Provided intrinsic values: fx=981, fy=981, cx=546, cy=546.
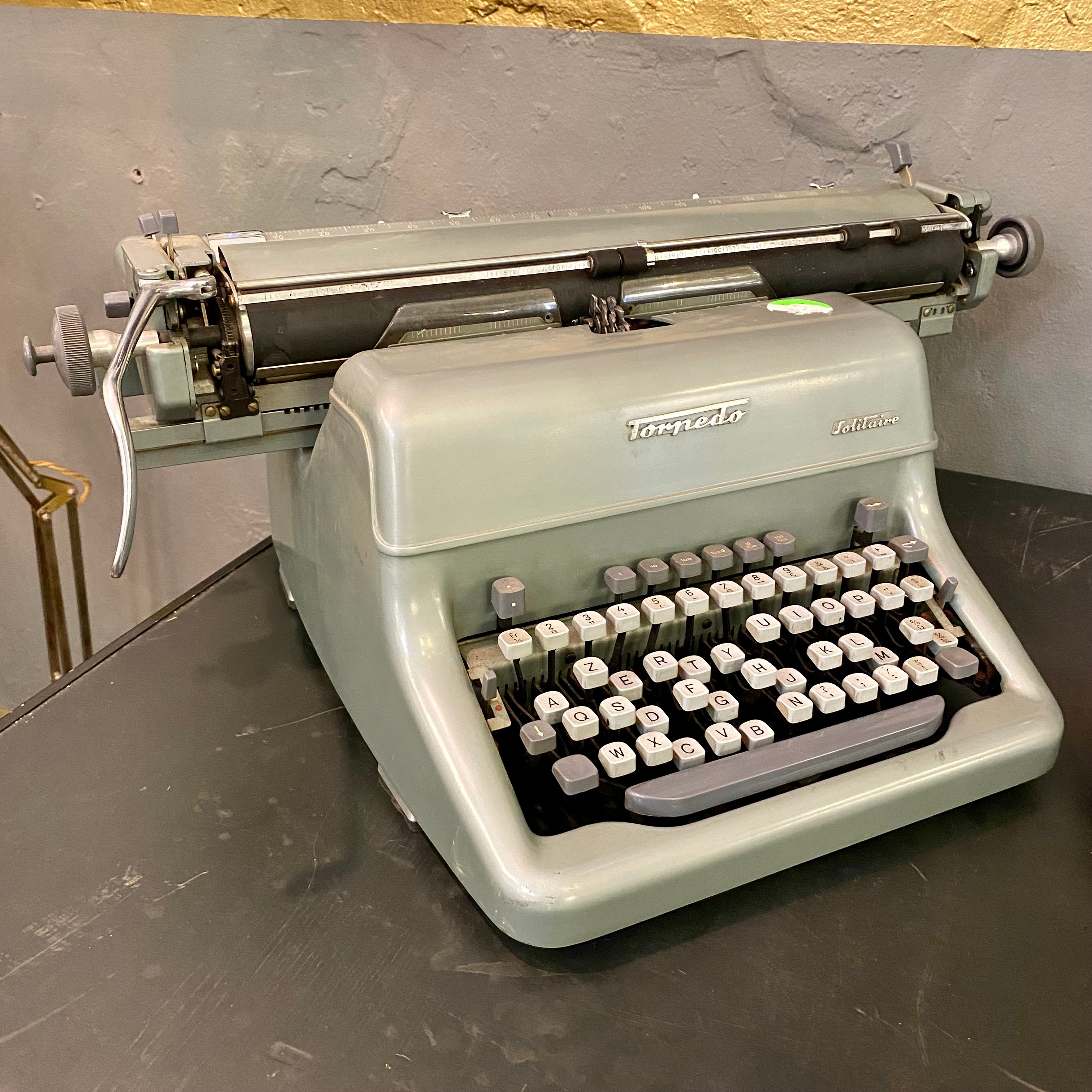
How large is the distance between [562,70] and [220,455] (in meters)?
1.01

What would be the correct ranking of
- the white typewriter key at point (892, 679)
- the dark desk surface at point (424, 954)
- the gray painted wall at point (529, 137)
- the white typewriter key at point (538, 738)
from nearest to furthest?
the dark desk surface at point (424, 954) < the white typewriter key at point (538, 738) < the white typewriter key at point (892, 679) < the gray painted wall at point (529, 137)

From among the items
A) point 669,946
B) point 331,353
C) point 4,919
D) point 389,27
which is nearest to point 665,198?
point 389,27

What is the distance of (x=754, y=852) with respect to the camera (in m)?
0.79

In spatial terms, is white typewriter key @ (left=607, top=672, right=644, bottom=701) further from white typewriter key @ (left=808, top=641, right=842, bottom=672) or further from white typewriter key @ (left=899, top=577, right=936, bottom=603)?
white typewriter key @ (left=899, top=577, right=936, bottom=603)

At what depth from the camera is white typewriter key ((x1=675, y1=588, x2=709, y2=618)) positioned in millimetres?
910

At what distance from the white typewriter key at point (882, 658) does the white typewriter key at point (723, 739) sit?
0.18 metres

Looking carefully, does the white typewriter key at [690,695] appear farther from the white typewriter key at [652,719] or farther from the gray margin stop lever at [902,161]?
the gray margin stop lever at [902,161]

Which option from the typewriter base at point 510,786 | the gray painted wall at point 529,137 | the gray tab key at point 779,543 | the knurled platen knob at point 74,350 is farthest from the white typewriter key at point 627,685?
the gray painted wall at point 529,137

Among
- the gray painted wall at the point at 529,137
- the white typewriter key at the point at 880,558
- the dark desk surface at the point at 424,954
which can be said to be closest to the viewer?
the dark desk surface at the point at 424,954

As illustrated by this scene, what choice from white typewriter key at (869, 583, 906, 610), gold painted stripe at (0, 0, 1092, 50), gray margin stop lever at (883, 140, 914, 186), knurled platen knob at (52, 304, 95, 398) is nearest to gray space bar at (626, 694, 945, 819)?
white typewriter key at (869, 583, 906, 610)

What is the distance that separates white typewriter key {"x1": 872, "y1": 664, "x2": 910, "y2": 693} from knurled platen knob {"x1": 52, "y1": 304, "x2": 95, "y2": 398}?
78 centimetres

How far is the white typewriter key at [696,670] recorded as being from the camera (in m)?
0.86

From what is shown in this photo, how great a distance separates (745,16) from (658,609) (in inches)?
43.7

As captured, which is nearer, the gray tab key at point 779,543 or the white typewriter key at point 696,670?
the white typewriter key at point 696,670
